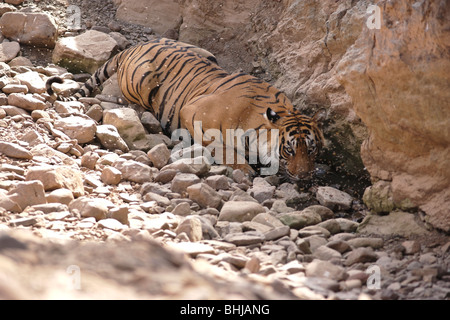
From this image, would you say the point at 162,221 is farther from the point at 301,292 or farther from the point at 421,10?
the point at 421,10

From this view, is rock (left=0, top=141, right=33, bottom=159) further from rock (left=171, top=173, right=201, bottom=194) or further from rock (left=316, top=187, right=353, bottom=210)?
rock (left=316, top=187, right=353, bottom=210)

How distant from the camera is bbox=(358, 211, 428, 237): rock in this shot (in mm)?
3436

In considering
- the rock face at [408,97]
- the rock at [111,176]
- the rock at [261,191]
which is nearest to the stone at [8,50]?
the rock at [111,176]

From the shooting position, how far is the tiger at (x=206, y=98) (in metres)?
5.08

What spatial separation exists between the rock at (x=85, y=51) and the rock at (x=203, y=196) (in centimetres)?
324

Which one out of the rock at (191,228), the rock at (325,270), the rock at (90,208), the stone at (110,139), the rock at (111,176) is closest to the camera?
the rock at (325,270)

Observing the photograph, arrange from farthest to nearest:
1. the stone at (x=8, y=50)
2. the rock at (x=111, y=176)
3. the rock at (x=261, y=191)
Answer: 1. the stone at (x=8, y=50)
2. the rock at (x=261, y=191)
3. the rock at (x=111, y=176)

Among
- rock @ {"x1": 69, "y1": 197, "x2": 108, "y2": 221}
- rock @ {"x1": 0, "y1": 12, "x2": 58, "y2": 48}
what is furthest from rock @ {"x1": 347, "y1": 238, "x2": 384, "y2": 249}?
rock @ {"x1": 0, "y1": 12, "x2": 58, "y2": 48}

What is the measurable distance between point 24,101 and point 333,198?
2976 mm

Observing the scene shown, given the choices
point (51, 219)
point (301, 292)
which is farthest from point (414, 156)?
point (51, 219)

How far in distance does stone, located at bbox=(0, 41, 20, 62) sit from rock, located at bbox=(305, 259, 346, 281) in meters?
4.84

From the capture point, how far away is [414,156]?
3555mm

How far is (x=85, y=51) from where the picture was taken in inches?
263

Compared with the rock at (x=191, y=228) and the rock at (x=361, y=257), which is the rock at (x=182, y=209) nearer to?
the rock at (x=191, y=228)
